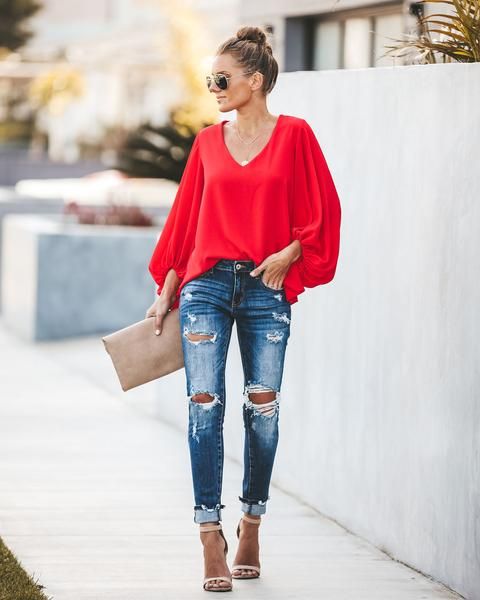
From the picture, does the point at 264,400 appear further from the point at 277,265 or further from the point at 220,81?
the point at 220,81

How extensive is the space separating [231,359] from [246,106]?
2799 millimetres

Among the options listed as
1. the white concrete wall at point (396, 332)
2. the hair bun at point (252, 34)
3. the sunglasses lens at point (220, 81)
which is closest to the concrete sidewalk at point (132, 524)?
the white concrete wall at point (396, 332)

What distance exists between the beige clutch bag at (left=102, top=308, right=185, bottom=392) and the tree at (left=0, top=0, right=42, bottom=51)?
183 ft

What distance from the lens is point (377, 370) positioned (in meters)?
5.65

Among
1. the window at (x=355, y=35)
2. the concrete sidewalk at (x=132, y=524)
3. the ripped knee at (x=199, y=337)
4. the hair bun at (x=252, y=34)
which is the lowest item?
the concrete sidewalk at (x=132, y=524)

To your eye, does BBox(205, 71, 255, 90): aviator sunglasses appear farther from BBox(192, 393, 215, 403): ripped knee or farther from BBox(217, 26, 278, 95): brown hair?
BBox(192, 393, 215, 403): ripped knee

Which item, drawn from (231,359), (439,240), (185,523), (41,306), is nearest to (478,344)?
(439,240)

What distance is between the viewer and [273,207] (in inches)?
189

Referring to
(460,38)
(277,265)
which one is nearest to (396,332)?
(277,265)

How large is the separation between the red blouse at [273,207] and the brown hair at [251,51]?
0.58 ft

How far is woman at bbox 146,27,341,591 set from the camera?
189 inches

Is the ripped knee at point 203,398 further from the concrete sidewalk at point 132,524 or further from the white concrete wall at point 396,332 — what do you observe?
the white concrete wall at point 396,332

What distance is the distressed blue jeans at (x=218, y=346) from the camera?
4.82m

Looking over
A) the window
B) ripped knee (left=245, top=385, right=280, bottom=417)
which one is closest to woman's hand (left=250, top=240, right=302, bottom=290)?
ripped knee (left=245, top=385, right=280, bottom=417)
